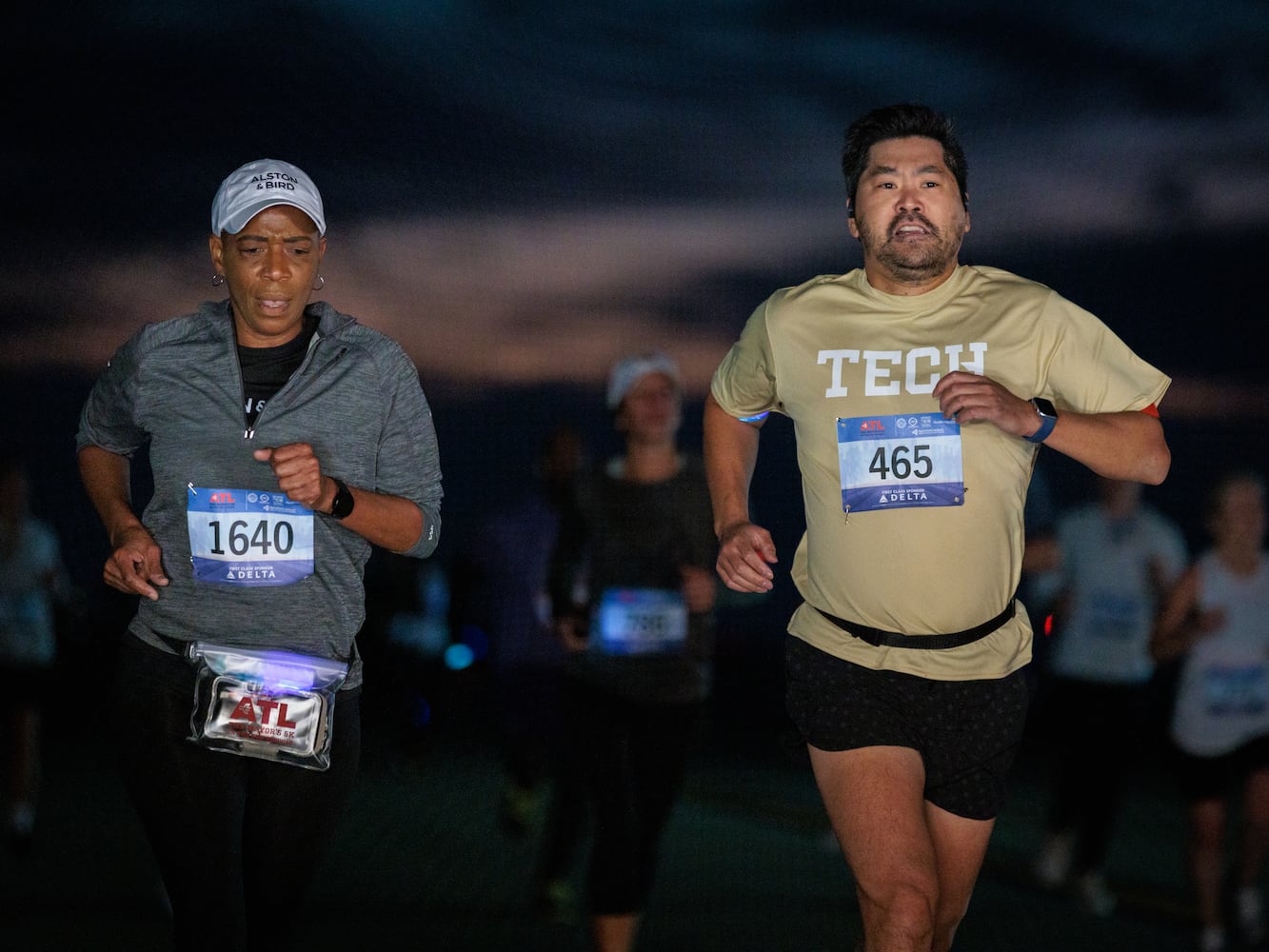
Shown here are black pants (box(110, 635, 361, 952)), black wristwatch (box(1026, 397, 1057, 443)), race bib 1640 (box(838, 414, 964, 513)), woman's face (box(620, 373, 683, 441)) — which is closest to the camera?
black pants (box(110, 635, 361, 952))

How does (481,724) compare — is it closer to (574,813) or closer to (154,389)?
(574,813)

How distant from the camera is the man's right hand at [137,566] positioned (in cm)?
268

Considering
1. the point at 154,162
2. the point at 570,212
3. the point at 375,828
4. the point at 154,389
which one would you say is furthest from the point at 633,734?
the point at 154,162

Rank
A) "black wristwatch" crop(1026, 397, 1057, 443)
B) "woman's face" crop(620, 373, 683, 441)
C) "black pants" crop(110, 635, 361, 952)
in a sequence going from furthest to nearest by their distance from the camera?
"woman's face" crop(620, 373, 683, 441) → "black wristwatch" crop(1026, 397, 1057, 443) → "black pants" crop(110, 635, 361, 952)

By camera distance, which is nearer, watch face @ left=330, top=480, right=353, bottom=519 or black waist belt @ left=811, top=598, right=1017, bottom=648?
watch face @ left=330, top=480, right=353, bottom=519

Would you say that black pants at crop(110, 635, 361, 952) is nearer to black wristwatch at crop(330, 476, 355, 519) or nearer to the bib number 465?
black wristwatch at crop(330, 476, 355, 519)

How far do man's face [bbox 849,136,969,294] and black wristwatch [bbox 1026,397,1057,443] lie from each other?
37cm

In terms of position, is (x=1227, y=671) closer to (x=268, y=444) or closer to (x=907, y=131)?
(x=907, y=131)

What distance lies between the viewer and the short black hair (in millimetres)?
3047

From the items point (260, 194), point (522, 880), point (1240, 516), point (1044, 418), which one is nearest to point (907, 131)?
point (1044, 418)

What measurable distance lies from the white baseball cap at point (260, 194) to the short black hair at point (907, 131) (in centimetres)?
110

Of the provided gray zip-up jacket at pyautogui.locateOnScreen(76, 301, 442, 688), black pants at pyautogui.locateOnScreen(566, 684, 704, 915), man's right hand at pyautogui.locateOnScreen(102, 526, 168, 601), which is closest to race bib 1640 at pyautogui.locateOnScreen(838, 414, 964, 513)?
gray zip-up jacket at pyautogui.locateOnScreen(76, 301, 442, 688)

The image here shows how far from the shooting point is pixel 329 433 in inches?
110

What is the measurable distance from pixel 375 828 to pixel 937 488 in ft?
14.0
